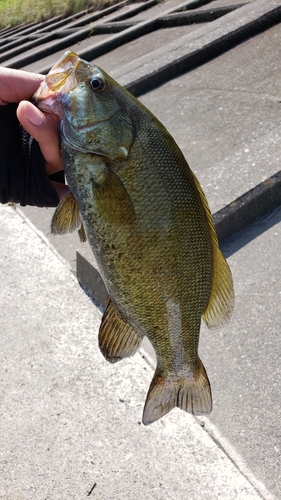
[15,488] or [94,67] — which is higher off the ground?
[94,67]

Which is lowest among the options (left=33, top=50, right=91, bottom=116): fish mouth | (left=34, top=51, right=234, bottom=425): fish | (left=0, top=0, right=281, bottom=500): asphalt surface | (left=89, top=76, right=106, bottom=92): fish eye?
(left=0, top=0, right=281, bottom=500): asphalt surface

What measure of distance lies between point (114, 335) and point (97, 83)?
36.5 inches

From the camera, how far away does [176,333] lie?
7.04 feet

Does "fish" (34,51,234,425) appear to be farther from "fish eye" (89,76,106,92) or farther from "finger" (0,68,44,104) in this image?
"finger" (0,68,44,104)

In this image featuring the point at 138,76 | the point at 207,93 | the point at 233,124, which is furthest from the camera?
the point at 138,76

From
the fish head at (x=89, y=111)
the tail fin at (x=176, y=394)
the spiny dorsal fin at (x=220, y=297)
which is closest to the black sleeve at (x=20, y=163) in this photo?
the fish head at (x=89, y=111)

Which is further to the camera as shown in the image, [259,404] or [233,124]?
[233,124]

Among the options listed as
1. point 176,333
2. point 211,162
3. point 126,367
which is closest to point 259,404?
point 126,367

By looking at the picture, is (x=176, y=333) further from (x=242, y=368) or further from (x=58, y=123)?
(x=242, y=368)

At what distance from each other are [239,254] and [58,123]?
2.37 m

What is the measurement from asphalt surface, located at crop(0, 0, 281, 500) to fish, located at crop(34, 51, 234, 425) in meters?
1.18

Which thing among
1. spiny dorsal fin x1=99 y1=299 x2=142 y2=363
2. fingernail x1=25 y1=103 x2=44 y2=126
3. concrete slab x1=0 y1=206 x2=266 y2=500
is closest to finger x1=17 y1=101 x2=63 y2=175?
fingernail x1=25 y1=103 x2=44 y2=126

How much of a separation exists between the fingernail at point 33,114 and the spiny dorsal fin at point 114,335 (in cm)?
72

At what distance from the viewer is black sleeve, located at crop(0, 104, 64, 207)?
2307mm
